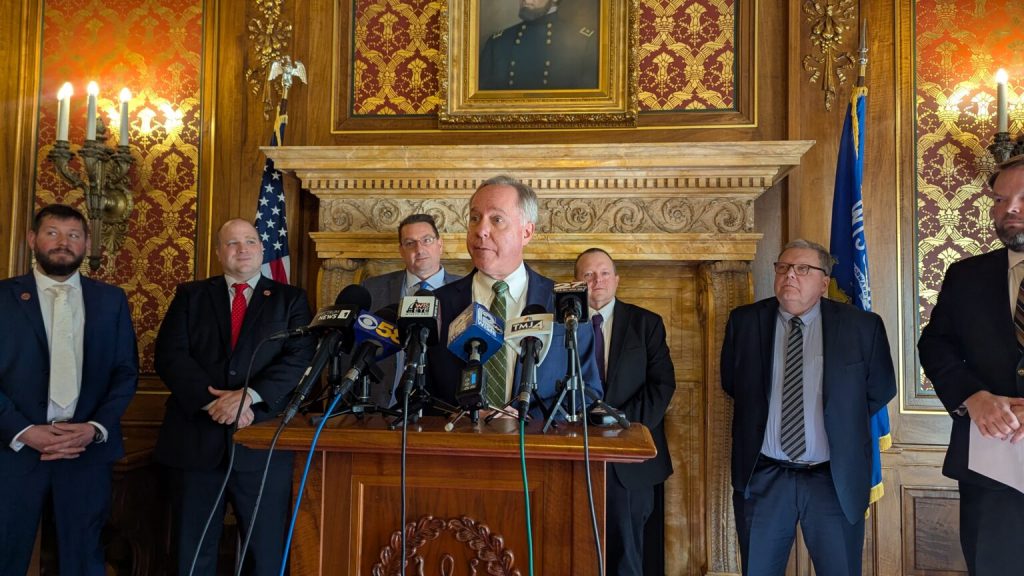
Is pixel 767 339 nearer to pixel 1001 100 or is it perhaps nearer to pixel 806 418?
pixel 806 418

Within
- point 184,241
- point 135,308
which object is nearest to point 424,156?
point 184,241

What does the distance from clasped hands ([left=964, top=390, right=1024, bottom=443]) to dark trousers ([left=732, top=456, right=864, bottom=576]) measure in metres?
0.63

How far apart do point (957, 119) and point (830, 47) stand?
0.66 metres

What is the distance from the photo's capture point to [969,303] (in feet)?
8.02

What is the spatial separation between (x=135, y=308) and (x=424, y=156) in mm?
1740

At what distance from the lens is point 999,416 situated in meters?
2.17

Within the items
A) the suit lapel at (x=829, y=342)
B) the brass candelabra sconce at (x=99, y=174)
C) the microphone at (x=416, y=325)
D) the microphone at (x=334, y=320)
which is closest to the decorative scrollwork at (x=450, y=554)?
the microphone at (x=416, y=325)

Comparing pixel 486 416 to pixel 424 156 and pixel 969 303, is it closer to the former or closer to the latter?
pixel 969 303

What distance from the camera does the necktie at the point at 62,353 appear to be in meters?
2.94

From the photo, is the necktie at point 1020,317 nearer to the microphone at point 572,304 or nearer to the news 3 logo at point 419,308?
the microphone at point 572,304

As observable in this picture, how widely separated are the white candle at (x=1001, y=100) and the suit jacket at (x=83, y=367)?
3877 millimetres

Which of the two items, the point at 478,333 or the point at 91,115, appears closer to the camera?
the point at 478,333

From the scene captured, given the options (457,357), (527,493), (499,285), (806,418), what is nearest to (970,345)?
(806,418)

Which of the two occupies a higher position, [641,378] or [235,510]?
[641,378]
